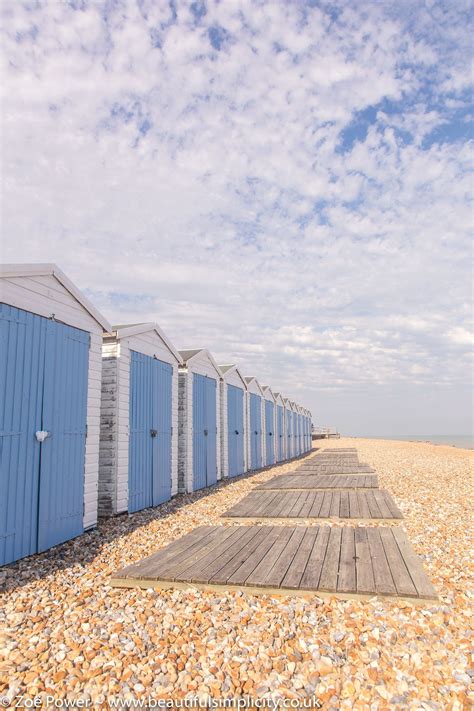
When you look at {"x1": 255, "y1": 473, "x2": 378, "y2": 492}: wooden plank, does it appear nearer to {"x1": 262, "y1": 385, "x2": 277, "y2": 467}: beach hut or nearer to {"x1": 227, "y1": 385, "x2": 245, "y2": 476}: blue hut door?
{"x1": 227, "y1": 385, "x2": 245, "y2": 476}: blue hut door

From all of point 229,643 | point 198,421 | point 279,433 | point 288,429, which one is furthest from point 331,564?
point 288,429

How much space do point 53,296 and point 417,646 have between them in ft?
21.5

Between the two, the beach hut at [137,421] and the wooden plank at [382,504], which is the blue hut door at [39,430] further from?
the wooden plank at [382,504]

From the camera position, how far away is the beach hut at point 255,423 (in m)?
18.5

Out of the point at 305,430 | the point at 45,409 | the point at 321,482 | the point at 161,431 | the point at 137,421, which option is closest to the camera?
the point at 45,409

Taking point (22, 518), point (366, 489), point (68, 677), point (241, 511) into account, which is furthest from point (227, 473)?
point (68, 677)

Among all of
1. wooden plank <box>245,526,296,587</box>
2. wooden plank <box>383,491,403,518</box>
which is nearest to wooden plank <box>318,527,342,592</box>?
wooden plank <box>245,526,296,587</box>

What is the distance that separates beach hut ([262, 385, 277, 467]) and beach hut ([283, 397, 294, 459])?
11.0 ft

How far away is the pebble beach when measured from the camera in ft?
9.85

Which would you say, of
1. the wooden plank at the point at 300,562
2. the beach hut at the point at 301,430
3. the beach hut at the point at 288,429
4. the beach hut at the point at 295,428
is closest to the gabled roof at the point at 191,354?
the wooden plank at the point at 300,562

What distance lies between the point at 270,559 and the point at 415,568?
65.6 inches

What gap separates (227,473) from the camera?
600 inches

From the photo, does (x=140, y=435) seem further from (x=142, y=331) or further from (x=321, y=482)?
(x=321, y=482)

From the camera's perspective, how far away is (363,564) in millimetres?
5051
